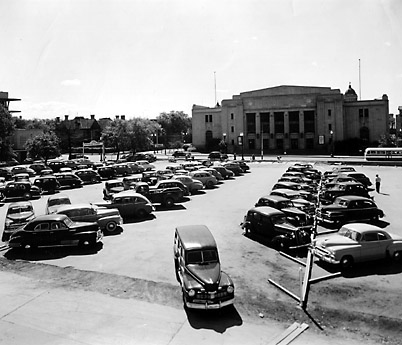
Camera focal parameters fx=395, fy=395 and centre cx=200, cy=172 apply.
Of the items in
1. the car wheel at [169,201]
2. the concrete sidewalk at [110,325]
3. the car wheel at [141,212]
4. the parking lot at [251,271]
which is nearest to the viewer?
the concrete sidewalk at [110,325]

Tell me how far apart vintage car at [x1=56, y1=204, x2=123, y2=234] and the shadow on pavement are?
9724 millimetres

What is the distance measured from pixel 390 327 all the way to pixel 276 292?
3456mm

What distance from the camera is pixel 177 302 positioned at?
12.1m

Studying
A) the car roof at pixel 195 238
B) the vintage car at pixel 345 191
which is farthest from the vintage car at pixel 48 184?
the car roof at pixel 195 238

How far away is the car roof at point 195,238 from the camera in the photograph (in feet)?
40.8

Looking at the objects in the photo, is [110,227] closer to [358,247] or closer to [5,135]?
[358,247]

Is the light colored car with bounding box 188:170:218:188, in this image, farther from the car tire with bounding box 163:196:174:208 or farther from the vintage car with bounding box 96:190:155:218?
the vintage car with bounding box 96:190:155:218

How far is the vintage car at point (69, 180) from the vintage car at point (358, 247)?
28.0 metres

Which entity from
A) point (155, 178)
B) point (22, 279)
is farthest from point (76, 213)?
point (155, 178)

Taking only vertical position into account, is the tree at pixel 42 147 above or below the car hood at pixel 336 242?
above

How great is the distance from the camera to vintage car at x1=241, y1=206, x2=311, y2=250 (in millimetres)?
16969

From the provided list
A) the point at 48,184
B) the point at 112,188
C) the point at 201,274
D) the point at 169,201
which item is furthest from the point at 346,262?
the point at 48,184

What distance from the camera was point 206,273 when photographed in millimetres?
11578

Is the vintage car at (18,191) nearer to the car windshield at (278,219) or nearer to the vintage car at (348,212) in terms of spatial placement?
the car windshield at (278,219)
